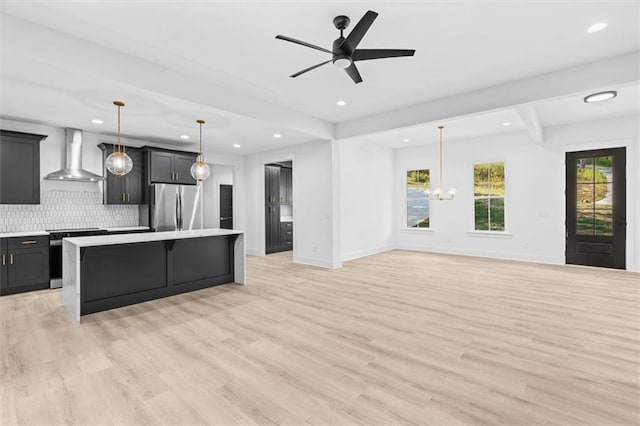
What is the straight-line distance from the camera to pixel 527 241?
271 inches

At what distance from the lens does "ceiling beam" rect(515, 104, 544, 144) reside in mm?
4493

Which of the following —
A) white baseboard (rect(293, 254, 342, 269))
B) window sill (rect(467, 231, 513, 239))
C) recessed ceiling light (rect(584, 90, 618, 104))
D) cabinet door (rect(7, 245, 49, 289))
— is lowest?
white baseboard (rect(293, 254, 342, 269))

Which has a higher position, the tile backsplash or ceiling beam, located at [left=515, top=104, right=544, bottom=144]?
ceiling beam, located at [left=515, top=104, right=544, bottom=144]

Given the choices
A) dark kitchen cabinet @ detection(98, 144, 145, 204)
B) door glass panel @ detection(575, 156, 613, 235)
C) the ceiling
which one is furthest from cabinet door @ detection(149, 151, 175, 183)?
door glass panel @ detection(575, 156, 613, 235)

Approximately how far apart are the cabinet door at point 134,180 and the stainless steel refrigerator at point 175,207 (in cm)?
27

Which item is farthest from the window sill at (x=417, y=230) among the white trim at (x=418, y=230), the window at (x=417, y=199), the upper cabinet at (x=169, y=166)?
the upper cabinet at (x=169, y=166)

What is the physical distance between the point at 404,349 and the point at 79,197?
241 inches

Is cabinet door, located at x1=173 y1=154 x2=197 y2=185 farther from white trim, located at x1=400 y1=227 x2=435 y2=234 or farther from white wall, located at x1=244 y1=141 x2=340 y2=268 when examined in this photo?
white trim, located at x1=400 y1=227 x2=435 y2=234

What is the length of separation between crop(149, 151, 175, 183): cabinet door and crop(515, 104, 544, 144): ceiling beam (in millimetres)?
6155

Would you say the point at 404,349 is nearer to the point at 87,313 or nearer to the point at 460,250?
the point at 87,313

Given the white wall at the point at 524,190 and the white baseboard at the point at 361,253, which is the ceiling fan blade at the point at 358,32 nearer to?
the white baseboard at the point at 361,253

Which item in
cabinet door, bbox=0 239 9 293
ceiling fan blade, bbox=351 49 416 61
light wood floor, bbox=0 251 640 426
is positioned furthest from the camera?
cabinet door, bbox=0 239 9 293

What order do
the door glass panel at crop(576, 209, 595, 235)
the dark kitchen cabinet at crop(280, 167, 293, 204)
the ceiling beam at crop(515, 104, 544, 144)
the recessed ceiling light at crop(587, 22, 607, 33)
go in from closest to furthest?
the recessed ceiling light at crop(587, 22, 607, 33) < the ceiling beam at crop(515, 104, 544, 144) < the door glass panel at crop(576, 209, 595, 235) < the dark kitchen cabinet at crop(280, 167, 293, 204)

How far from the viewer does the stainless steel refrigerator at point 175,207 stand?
6094 millimetres
